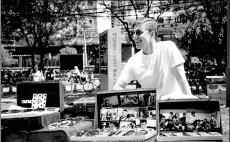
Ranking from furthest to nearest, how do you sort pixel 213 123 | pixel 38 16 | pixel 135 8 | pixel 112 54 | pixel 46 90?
1. pixel 38 16
2. pixel 135 8
3. pixel 112 54
4. pixel 46 90
5. pixel 213 123

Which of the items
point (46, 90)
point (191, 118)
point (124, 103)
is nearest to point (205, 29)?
point (46, 90)

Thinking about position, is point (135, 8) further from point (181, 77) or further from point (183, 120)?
point (183, 120)

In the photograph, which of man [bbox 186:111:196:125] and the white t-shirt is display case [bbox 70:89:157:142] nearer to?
man [bbox 186:111:196:125]

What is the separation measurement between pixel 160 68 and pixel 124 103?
509 mm

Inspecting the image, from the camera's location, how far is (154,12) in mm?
19094

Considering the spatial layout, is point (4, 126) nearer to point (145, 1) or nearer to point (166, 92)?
point (166, 92)

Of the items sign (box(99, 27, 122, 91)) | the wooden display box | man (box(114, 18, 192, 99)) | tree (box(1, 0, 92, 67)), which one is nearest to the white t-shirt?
man (box(114, 18, 192, 99))

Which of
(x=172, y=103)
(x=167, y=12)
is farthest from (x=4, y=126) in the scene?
(x=167, y=12)

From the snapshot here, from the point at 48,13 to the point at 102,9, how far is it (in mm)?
3011

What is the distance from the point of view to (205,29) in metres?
19.5

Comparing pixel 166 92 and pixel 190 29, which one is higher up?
pixel 190 29

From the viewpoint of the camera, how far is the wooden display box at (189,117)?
2355mm

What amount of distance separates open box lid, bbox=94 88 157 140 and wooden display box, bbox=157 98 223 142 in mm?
147

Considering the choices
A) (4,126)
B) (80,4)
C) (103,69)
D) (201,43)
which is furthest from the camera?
(80,4)
